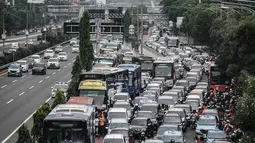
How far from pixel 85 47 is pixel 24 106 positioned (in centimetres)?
1499

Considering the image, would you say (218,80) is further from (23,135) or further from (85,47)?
(23,135)

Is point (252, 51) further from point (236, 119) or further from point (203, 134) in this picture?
point (236, 119)

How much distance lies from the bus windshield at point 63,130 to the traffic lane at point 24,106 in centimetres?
1105

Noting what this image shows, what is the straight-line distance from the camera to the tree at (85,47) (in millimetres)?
65812

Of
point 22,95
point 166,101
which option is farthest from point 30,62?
point 166,101

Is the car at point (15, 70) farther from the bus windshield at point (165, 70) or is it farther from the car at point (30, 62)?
the bus windshield at point (165, 70)

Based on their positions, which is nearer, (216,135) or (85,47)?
(216,135)

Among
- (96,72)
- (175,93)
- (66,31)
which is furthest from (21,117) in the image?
(66,31)

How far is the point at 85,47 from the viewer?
223 feet

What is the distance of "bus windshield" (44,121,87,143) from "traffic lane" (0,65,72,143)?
11048 mm

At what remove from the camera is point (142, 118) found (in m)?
42.6

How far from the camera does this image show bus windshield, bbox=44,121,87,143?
99.5 ft

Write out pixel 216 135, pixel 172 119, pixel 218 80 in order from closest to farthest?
pixel 216 135 → pixel 172 119 → pixel 218 80

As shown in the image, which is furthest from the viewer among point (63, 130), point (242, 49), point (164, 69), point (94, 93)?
point (164, 69)
